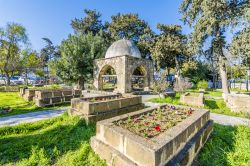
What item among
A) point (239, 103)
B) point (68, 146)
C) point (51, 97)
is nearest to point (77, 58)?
point (51, 97)

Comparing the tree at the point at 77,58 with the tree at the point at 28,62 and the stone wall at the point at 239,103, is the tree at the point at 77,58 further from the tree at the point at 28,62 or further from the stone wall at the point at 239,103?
the stone wall at the point at 239,103

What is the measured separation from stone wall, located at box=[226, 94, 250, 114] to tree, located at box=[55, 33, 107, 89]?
1684 centimetres

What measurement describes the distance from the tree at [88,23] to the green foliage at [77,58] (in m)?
17.6

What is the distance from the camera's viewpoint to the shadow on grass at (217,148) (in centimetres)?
395

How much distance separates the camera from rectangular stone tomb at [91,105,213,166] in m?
2.91

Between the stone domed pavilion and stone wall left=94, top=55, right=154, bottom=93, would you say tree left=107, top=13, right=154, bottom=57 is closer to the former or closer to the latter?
the stone domed pavilion

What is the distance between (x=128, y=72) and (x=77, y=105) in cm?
1108

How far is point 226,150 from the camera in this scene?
454 centimetres

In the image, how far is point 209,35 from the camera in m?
14.6

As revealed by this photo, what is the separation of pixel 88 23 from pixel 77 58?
69.6 ft

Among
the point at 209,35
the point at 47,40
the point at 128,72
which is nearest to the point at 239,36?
the point at 209,35

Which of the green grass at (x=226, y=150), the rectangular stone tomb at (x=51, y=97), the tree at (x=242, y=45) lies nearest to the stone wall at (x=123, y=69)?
the rectangular stone tomb at (x=51, y=97)

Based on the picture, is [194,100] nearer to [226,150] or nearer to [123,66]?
[226,150]

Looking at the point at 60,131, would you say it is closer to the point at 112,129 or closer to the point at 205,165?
the point at 112,129
